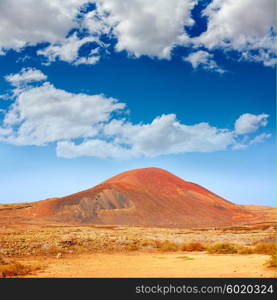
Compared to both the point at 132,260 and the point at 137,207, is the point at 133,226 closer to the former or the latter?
the point at 137,207

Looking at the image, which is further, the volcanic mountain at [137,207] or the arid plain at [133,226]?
the volcanic mountain at [137,207]

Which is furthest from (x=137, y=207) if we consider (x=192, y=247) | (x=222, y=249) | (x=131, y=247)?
(x=222, y=249)

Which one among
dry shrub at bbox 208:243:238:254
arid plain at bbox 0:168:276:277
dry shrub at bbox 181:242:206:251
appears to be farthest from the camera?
dry shrub at bbox 181:242:206:251

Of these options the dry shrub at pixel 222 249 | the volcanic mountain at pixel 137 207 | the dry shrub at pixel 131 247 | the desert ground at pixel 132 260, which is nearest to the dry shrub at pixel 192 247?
the desert ground at pixel 132 260

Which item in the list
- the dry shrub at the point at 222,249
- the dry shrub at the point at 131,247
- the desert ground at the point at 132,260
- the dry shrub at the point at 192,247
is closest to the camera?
the desert ground at the point at 132,260

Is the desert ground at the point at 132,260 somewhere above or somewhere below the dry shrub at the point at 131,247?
above

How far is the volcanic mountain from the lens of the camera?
87.6 m

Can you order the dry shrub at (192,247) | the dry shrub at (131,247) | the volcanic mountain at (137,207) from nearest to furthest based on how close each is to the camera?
the dry shrub at (192,247)
the dry shrub at (131,247)
the volcanic mountain at (137,207)

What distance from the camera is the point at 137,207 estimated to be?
9631 centimetres

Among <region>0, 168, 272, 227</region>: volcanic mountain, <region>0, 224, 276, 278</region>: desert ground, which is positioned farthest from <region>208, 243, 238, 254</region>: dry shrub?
<region>0, 168, 272, 227</region>: volcanic mountain

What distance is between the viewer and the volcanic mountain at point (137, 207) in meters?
87.6

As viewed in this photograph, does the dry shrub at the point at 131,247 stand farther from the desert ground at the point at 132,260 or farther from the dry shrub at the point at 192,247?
the dry shrub at the point at 192,247

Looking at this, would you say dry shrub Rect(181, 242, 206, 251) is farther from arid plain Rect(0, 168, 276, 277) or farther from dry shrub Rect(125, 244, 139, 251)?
dry shrub Rect(125, 244, 139, 251)
